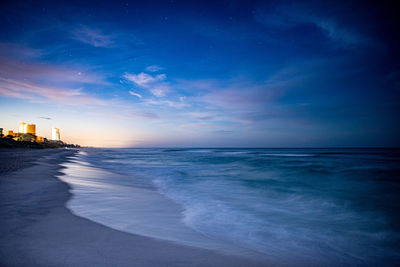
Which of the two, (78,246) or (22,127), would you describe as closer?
(78,246)

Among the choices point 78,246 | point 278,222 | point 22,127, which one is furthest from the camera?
point 22,127

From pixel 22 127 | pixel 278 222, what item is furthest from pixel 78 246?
pixel 22 127

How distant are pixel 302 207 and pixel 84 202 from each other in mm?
6114

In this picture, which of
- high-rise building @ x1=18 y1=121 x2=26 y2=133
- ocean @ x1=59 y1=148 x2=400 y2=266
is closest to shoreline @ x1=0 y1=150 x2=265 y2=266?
ocean @ x1=59 y1=148 x2=400 y2=266

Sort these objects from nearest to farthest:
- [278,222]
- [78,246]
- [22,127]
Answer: [78,246] → [278,222] → [22,127]

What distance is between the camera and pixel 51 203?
391 centimetres

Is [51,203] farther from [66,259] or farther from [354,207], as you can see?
[354,207]

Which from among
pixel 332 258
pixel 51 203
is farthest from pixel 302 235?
pixel 51 203

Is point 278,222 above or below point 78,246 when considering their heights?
below

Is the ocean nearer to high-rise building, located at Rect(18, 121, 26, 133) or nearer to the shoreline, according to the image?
the shoreline

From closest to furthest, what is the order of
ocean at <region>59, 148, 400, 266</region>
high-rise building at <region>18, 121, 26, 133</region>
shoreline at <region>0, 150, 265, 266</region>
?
shoreline at <region>0, 150, 265, 266</region>
ocean at <region>59, 148, 400, 266</region>
high-rise building at <region>18, 121, 26, 133</region>

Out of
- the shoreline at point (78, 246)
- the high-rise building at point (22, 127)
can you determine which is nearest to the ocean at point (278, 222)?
the shoreline at point (78, 246)

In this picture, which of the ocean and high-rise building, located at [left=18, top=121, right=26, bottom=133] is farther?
high-rise building, located at [left=18, top=121, right=26, bottom=133]

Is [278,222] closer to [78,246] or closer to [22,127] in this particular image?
[78,246]
